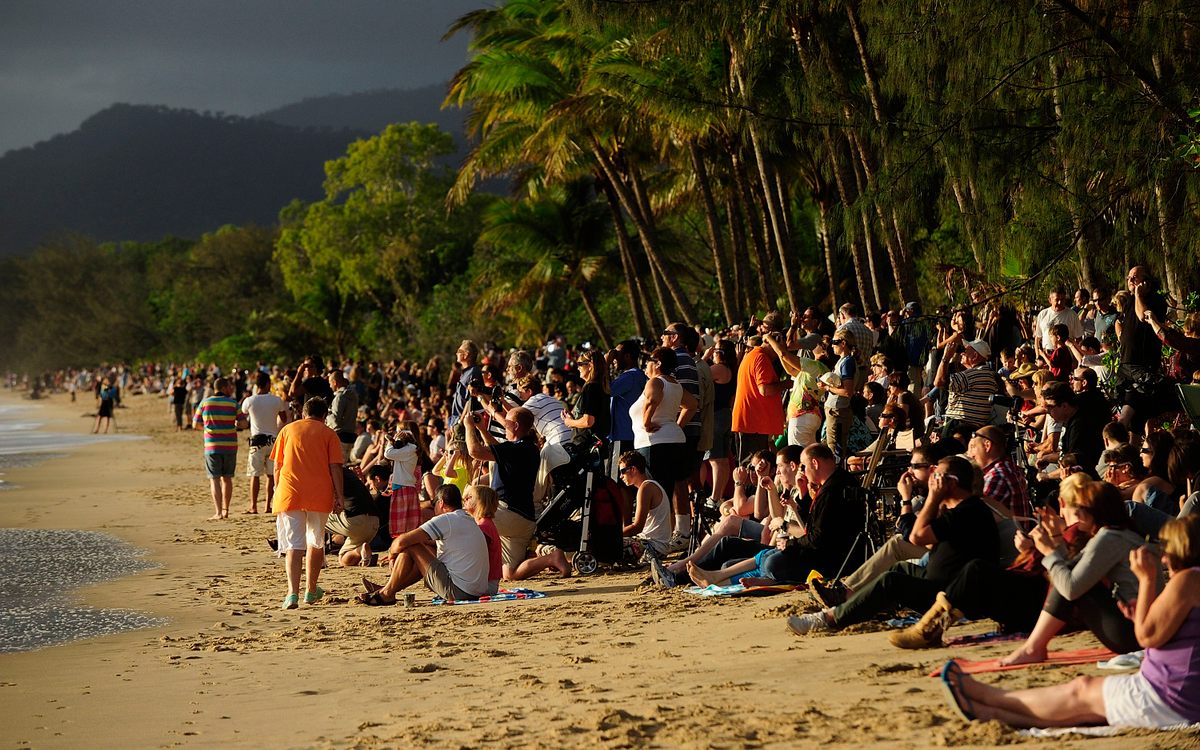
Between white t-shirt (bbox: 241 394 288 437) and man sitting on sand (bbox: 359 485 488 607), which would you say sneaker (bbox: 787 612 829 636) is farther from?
white t-shirt (bbox: 241 394 288 437)

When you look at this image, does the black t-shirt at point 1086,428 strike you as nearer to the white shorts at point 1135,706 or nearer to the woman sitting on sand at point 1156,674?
the woman sitting on sand at point 1156,674

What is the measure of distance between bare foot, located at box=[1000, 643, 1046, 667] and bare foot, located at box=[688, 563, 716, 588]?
3.24 meters

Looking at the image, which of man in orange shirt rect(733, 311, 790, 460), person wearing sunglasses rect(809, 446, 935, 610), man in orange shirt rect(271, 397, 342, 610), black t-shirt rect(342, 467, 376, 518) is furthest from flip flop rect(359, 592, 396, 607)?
man in orange shirt rect(733, 311, 790, 460)

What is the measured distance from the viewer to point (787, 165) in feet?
75.3

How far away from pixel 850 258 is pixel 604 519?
55.0ft

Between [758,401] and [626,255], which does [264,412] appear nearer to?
[758,401]

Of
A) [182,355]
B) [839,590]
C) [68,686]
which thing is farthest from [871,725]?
[182,355]

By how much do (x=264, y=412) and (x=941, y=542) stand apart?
9839 mm

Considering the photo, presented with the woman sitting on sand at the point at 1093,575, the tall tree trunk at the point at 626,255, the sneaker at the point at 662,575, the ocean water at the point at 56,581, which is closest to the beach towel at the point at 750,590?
the sneaker at the point at 662,575

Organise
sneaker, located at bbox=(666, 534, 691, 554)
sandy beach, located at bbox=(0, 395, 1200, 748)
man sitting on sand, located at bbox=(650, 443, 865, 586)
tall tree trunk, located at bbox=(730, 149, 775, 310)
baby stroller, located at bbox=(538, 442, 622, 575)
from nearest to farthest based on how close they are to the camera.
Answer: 1. sandy beach, located at bbox=(0, 395, 1200, 748)
2. man sitting on sand, located at bbox=(650, 443, 865, 586)
3. baby stroller, located at bbox=(538, 442, 622, 575)
4. sneaker, located at bbox=(666, 534, 691, 554)
5. tall tree trunk, located at bbox=(730, 149, 775, 310)

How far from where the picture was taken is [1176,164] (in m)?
9.06

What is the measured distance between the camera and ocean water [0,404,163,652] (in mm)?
9671

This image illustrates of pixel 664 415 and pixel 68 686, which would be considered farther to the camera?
pixel 664 415

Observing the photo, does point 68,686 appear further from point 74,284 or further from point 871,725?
point 74,284
